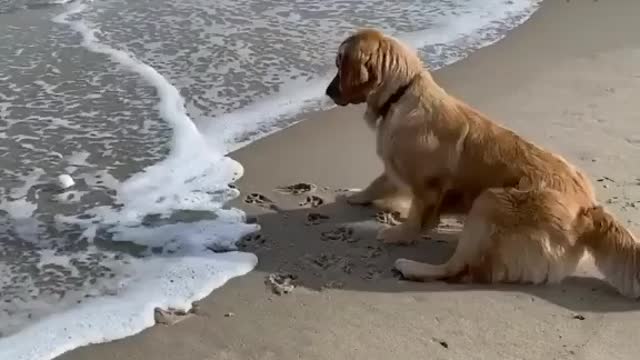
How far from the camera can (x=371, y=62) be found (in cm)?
448

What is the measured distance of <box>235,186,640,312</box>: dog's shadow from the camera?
4.07 m

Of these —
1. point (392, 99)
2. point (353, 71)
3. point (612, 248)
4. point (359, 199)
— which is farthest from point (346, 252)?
point (612, 248)

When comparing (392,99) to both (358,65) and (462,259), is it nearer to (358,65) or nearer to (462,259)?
(358,65)

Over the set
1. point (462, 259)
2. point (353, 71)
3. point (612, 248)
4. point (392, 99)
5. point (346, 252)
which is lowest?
point (346, 252)

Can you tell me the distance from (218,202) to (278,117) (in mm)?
1389

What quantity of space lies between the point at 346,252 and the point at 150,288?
1002mm

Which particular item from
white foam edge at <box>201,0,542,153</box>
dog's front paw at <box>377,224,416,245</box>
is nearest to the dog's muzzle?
dog's front paw at <box>377,224,416,245</box>

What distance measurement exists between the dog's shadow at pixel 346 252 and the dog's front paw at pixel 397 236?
0.04 metres

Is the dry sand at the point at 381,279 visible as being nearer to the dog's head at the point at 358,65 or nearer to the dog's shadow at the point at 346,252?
the dog's shadow at the point at 346,252

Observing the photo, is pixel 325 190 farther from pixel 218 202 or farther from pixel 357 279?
pixel 357 279

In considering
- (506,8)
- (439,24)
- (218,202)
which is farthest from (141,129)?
(506,8)

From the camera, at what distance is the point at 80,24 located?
29.4 feet

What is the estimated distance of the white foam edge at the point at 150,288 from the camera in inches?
146

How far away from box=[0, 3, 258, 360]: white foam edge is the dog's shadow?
13 centimetres
